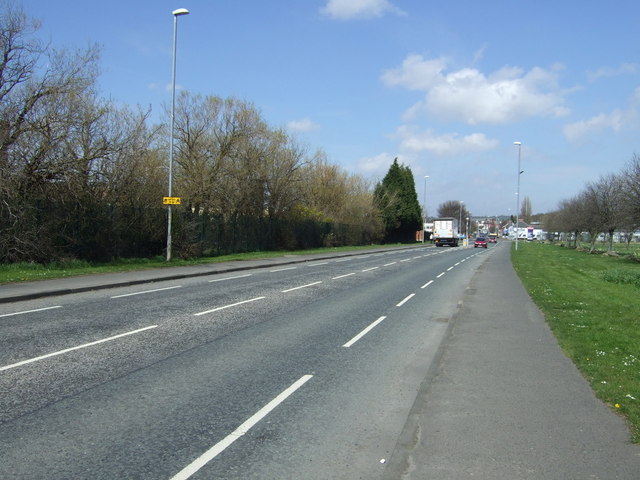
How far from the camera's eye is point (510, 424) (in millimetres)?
4715

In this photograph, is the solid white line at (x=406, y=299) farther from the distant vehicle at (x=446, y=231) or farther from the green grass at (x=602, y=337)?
the distant vehicle at (x=446, y=231)

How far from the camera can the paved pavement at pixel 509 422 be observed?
3.81m

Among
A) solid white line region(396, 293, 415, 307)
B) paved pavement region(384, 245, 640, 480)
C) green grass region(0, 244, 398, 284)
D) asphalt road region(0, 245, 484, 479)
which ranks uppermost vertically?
green grass region(0, 244, 398, 284)

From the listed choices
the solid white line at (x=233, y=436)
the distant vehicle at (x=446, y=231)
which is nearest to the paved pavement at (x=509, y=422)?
the solid white line at (x=233, y=436)

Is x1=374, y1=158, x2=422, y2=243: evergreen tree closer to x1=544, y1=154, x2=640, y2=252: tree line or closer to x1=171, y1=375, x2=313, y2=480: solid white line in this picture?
x1=544, y1=154, x2=640, y2=252: tree line

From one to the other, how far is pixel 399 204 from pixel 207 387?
70.8m

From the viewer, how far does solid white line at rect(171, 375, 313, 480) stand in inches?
148

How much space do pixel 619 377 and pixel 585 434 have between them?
207 cm

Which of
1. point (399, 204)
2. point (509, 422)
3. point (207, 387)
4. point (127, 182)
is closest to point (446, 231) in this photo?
point (399, 204)

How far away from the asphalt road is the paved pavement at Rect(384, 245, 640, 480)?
0.26 meters

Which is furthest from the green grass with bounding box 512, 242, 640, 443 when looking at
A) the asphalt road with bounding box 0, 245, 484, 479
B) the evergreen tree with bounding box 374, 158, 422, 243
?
the evergreen tree with bounding box 374, 158, 422, 243

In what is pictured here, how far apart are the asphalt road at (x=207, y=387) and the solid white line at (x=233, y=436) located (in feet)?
0.05

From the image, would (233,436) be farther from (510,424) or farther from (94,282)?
(94,282)

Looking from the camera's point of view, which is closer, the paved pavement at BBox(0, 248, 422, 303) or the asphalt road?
the asphalt road
